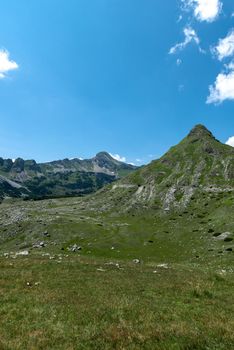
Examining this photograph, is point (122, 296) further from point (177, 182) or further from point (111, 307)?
point (177, 182)

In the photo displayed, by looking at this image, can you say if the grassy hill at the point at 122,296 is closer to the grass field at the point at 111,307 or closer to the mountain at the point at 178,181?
the grass field at the point at 111,307

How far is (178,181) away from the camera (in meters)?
154

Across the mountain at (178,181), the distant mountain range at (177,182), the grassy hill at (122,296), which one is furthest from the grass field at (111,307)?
the distant mountain range at (177,182)

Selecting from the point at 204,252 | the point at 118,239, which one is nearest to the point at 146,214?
the point at 118,239

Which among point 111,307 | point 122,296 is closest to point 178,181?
point 122,296

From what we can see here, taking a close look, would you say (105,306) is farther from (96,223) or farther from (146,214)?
(146,214)

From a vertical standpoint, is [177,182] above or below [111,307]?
above

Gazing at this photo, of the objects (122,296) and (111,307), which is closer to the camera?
(111,307)

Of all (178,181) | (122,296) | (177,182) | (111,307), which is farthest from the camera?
(178,181)

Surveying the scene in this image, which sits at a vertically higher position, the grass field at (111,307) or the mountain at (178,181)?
the mountain at (178,181)

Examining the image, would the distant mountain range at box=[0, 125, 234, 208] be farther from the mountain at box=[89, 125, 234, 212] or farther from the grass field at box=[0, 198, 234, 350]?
the grass field at box=[0, 198, 234, 350]

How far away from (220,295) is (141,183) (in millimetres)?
141438

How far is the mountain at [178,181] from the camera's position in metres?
136

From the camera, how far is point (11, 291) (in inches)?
1004
